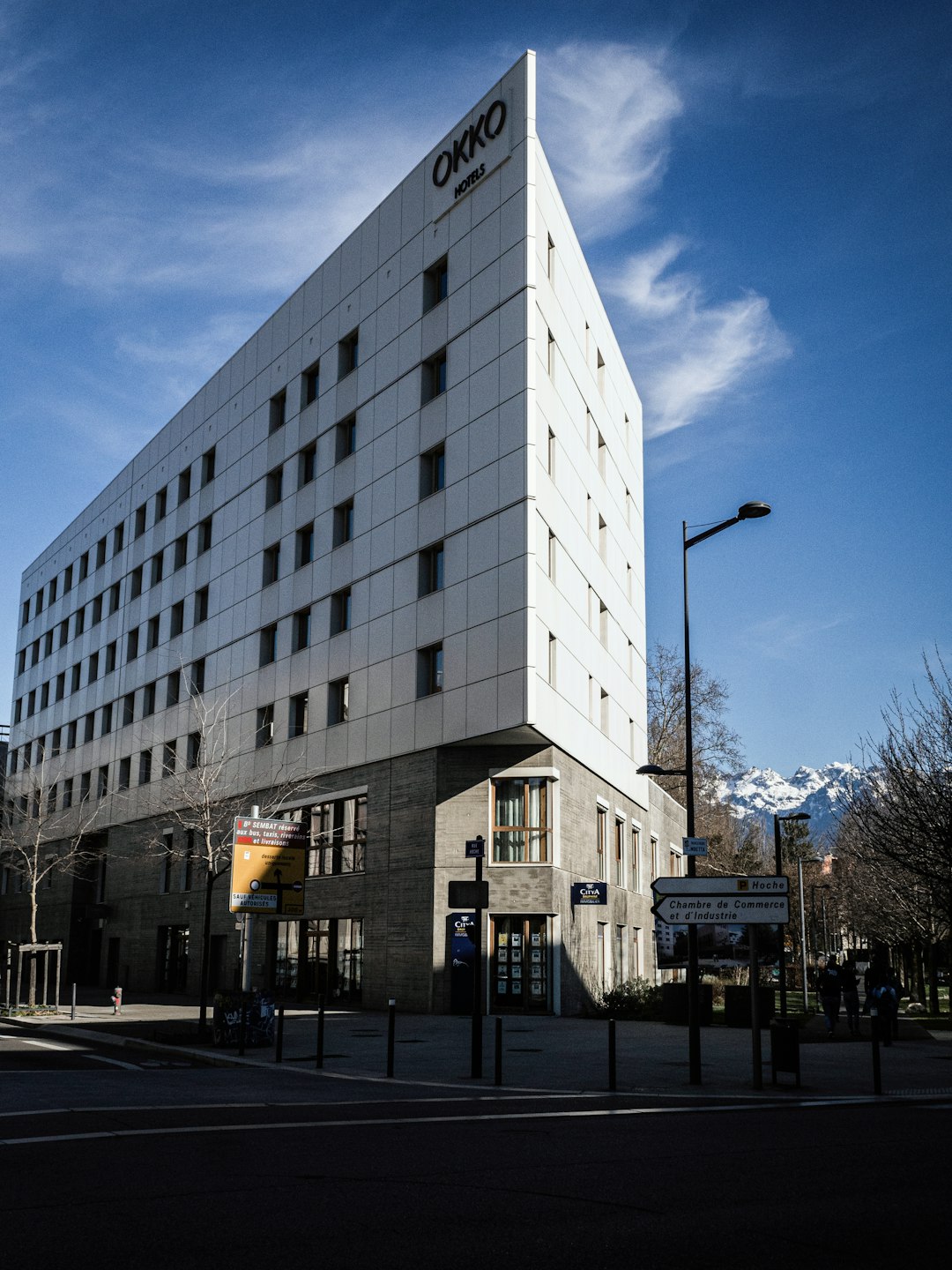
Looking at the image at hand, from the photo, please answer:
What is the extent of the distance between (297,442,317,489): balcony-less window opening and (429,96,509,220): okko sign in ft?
30.0

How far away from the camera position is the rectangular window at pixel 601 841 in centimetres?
3606

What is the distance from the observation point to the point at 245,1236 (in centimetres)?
632

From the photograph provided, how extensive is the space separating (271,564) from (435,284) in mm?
12022

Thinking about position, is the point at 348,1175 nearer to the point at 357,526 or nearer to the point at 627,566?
the point at 357,526

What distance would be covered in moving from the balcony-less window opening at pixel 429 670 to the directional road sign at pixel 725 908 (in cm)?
1705

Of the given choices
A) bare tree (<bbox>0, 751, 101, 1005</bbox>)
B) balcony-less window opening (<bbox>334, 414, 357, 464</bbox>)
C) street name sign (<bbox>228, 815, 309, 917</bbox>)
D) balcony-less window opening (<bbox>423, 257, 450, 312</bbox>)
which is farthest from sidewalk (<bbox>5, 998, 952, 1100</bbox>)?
bare tree (<bbox>0, 751, 101, 1005</bbox>)

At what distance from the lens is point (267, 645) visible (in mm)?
41594

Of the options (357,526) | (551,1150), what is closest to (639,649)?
(357,526)

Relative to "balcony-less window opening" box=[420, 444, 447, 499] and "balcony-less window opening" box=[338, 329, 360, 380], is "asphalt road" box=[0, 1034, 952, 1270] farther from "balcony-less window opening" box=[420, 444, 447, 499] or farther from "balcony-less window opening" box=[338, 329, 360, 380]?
"balcony-less window opening" box=[338, 329, 360, 380]

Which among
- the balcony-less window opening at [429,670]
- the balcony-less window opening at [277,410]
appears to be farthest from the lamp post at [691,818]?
the balcony-less window opening at [277,410]

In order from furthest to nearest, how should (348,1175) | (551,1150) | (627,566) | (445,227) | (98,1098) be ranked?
1. (627,566)
2. (445,227)
3. (98,1098)
4. (551,1150)
5. (348,1175)

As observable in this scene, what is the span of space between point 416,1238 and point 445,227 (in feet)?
108

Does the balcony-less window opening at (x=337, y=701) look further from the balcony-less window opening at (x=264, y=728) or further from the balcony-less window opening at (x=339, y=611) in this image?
the balcony-less window opening at (x=264, y=728)

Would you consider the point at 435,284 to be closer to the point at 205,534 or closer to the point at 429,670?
the point at 429,670
